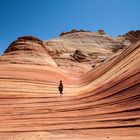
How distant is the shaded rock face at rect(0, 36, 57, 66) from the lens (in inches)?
786

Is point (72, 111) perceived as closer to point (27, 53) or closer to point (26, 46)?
point (27, 53)

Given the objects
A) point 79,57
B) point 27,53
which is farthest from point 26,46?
point 79,57

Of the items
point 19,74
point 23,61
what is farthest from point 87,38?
point 19,74

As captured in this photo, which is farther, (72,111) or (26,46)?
(26,46)

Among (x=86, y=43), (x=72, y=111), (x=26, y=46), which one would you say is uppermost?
(x=86, y=43)

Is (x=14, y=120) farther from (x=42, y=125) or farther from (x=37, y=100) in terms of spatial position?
(x=37, y=100)

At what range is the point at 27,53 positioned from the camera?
2327 cm

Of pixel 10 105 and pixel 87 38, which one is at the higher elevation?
pixel 87 38

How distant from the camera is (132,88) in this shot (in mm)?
8820

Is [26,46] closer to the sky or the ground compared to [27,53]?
closer to the sky

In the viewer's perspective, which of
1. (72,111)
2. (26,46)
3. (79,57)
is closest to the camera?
(72,111)

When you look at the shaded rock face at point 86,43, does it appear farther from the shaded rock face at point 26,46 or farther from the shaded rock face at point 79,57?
the shaded rock face at point 26,46

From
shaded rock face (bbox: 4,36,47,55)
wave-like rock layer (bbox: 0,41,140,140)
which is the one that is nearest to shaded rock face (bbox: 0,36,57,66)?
shaded rock face (bbox: 4,36,47,55)

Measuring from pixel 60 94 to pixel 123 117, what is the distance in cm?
593
